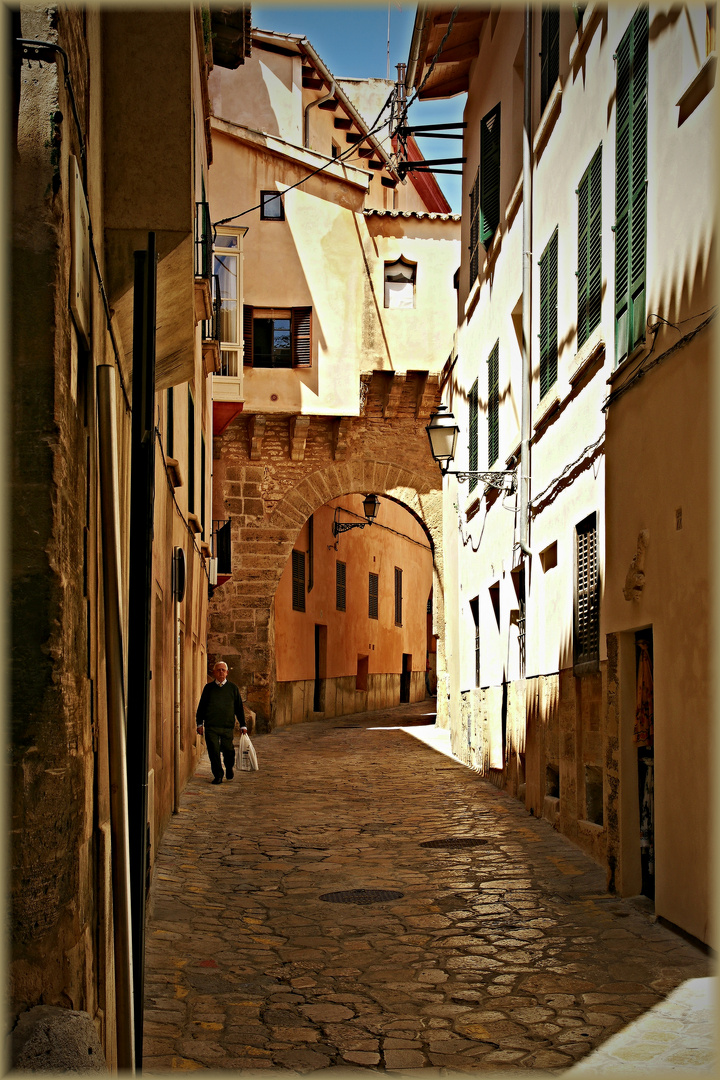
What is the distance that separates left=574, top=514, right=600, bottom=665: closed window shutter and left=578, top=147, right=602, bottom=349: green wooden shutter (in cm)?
165

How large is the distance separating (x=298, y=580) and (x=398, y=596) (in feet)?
41.5

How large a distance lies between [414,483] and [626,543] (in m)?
18.3

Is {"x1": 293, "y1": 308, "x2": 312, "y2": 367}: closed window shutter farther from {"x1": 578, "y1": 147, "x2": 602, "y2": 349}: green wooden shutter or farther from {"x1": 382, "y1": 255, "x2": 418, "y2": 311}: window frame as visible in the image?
{"x1": 578, "y1": 147, "x2": 602, "y2": 349}: green wooden shutter

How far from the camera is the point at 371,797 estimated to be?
532 inches

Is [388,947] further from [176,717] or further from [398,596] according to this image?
[398,596]

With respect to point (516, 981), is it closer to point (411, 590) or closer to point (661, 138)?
point (661, 138)

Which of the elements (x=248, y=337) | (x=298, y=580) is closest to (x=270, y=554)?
(x=298, y=580)

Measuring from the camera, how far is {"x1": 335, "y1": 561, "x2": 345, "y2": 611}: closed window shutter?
33406 millimetres

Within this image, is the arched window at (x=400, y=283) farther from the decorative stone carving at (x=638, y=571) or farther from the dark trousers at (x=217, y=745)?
the decorative stone carving at (x=638, y=571)

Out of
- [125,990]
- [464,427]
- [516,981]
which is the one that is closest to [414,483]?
[464,427]

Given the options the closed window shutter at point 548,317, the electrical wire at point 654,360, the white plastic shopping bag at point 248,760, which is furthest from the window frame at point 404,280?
the electrical wire at point 654,360

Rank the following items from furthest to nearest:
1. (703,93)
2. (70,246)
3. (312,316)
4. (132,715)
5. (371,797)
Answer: (312,316)
(371,797)
(703,93)
(132,715)
(70,246)

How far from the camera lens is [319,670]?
31312mm

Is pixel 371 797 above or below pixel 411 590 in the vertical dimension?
below
